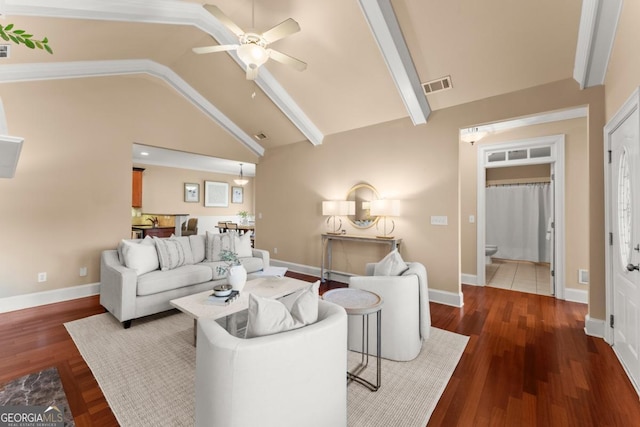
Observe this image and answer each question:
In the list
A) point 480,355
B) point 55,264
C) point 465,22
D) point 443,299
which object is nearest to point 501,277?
point 443,299

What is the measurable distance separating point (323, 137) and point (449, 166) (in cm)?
234

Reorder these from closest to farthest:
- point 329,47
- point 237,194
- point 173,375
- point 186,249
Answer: point 173,375
point 329,47
point 186,249
point 237,194

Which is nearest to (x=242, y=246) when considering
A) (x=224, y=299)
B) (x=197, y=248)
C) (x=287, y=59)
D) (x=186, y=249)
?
(x=197, y=248)

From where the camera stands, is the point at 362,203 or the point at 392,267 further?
the point at 362,203

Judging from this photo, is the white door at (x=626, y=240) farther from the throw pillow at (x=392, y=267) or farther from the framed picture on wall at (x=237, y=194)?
the framed picture on wall at (x=237, y=194)

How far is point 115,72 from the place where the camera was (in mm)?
3994

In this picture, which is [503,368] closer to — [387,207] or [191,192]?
[387,207]

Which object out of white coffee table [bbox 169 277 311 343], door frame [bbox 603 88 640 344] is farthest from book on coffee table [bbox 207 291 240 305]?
door frame [bbox 603 88 640 344]

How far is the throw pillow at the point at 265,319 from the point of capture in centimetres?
133

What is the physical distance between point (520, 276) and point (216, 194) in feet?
27.3

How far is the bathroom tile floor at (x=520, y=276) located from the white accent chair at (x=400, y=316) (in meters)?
3.03

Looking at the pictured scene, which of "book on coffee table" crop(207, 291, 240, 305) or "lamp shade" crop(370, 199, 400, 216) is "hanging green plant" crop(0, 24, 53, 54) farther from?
"lamp shade" crop(370, 199, 400, 216)

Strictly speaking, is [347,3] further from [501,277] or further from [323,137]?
[501,277]

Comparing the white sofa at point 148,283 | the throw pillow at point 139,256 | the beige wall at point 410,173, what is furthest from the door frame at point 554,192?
the throw pillow at point 139,256
